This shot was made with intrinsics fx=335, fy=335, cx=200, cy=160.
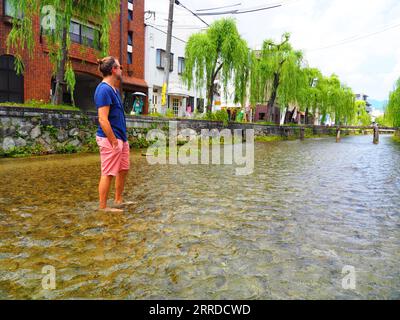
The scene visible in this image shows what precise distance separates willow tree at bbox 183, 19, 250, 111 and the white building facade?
318cm

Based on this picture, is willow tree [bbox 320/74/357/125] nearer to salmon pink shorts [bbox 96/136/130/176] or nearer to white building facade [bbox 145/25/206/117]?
white building facade [bbox 145/25/206/117]

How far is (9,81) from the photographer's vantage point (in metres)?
16.3

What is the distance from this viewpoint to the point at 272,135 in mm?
28188

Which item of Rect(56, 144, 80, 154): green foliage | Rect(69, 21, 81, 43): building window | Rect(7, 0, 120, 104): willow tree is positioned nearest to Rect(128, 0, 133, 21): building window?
Rect(69, 21, 81, 43): building window

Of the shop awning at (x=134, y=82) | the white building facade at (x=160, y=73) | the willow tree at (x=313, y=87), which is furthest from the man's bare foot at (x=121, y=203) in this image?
the willow tree at (x=313, y=87)

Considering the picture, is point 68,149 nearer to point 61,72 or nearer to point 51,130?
point 51,130

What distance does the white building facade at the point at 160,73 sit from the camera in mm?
26247

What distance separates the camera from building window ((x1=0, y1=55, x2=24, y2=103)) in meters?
16.0

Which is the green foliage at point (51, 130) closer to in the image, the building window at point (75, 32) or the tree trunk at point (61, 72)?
the tree trunk at point (61, 72)

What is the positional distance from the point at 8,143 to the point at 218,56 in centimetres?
1413

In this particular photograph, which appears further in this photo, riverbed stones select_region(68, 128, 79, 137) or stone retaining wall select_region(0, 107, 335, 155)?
riverbed stones select_region(68, 128, 79, 137)

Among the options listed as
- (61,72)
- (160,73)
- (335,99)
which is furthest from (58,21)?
(335,99)
